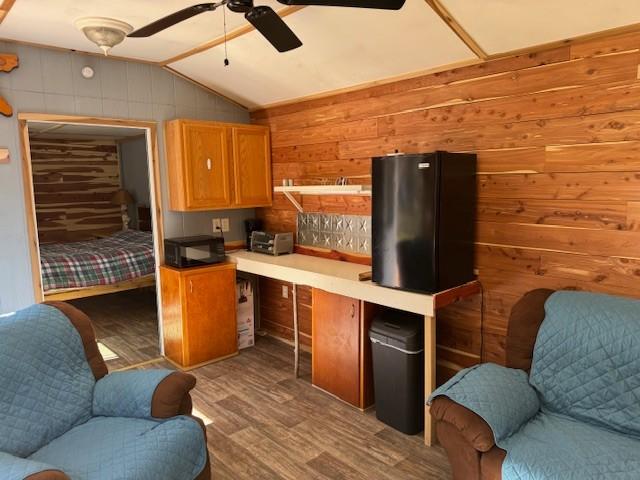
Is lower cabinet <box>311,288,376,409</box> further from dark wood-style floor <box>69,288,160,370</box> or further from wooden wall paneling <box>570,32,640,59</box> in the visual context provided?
wooden wall paneling <box>570,32,640,59</box>

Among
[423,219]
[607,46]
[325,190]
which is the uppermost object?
[607,46]

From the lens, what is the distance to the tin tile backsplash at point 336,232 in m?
3.69

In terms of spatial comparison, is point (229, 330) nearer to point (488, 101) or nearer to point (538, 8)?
point (488, 101)

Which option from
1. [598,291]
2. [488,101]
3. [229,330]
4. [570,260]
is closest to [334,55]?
[488,101]

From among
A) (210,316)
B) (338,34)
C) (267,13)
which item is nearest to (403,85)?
(338,34)

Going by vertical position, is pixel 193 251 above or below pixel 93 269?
above

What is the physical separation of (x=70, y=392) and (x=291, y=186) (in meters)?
2.29

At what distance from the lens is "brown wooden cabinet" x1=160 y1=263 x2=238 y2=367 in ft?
12.6

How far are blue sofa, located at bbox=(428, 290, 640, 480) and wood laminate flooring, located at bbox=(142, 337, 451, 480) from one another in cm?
60

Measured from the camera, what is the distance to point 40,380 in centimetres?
213

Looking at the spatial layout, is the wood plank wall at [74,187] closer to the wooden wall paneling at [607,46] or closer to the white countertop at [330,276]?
the white countertop at [330,276]

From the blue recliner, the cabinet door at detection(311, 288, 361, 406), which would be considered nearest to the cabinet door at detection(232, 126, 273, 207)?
the cabinet door at detection(311, 288, 361, 406)

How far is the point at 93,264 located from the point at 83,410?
2.98 metres

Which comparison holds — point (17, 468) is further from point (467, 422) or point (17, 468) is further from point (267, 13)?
point (267, 13)
